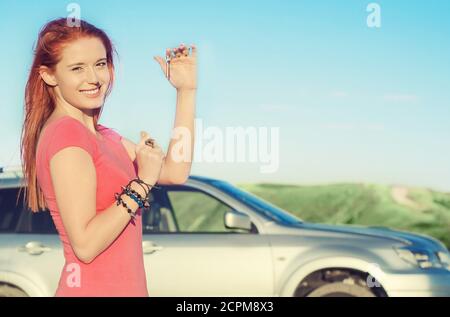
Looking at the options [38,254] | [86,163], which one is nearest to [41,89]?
[86,163]

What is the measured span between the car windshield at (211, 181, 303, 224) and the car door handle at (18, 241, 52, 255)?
1.50 meters

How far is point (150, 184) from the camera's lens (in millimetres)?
1972

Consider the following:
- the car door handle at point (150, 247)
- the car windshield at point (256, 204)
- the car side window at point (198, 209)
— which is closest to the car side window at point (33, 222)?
the car door handle at point (150, 247)

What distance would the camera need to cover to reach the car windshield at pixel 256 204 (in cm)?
732

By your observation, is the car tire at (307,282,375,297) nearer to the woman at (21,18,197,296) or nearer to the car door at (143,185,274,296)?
the car door at (143,185,274,296)

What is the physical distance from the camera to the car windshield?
732 cm

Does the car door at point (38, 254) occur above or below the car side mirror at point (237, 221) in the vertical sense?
below

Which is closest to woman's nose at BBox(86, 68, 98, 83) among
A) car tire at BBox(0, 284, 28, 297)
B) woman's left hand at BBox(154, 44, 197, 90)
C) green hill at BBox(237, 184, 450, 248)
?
woman's left hand at BBox(154, 44, 197, 90)

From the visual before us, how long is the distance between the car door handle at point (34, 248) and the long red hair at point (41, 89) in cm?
497

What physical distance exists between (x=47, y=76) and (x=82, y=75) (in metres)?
0.10

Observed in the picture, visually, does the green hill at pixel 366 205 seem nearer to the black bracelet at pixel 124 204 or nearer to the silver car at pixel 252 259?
the silver car at pixel 252 259

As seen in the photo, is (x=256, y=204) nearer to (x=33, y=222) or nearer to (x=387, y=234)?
(x=387, y=234)
